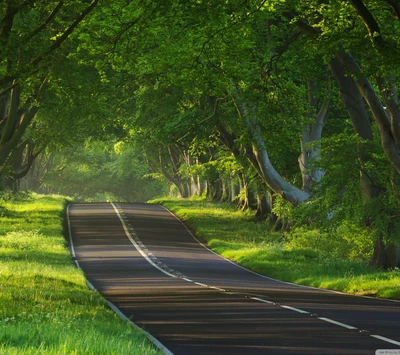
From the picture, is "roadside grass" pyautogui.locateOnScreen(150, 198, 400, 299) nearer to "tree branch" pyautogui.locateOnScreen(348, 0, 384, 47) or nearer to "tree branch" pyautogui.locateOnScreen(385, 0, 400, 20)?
"tree branch" pyautogui.locateOnScreen(348, 0, 384, 47)

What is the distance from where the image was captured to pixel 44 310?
15.0 m

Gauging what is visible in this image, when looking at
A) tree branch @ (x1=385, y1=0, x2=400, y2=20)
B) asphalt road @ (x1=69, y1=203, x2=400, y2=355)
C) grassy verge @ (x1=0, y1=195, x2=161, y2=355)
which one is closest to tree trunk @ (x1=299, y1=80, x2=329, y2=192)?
asphalt road @ (x1=69, y1=203, x2=400, y2=355)

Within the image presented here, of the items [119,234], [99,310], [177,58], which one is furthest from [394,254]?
[119,234]

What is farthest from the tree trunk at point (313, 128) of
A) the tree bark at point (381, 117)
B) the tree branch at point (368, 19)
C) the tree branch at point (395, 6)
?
the tree branch at point (395, 6)

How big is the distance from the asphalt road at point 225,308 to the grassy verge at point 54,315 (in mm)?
643

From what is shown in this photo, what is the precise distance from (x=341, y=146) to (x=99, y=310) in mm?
12547

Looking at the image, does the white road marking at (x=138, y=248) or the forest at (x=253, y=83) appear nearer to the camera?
the forest at (x=253, y=83)

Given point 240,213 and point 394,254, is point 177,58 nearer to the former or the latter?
point 394,254

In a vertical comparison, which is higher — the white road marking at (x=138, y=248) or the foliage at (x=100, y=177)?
the foliage at (x=100, y=177)

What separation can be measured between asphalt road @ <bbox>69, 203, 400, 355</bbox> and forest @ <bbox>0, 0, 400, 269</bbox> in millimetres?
3700

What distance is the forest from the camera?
2228cm

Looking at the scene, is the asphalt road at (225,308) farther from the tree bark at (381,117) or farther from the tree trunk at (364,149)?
the tree bark at (381,117)

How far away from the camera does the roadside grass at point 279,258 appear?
24.7 metres

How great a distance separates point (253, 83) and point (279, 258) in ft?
20.4
